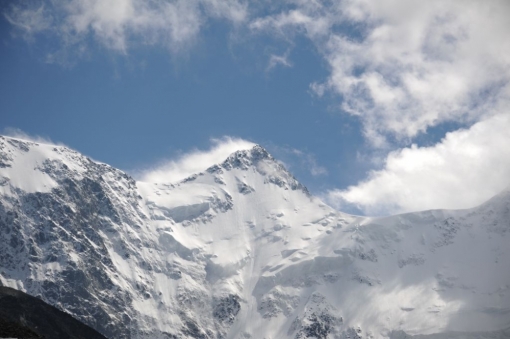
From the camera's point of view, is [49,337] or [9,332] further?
[49,337]

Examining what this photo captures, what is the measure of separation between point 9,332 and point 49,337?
198 feet

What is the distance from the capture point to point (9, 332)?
141250mm

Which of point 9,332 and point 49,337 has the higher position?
point 49,337

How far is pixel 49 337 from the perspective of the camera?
199 metres
